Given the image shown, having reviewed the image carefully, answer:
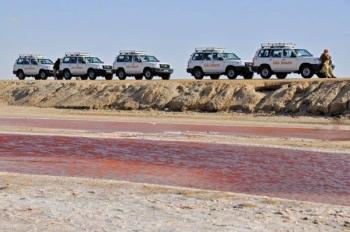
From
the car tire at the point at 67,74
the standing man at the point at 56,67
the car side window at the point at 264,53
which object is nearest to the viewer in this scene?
the car side window at the point at 264,53

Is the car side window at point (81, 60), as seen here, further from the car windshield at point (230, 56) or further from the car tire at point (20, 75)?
the car windshield at point (230, 56)

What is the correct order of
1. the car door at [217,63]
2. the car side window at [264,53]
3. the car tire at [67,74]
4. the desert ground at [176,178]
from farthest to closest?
the car tire at [67,74], the car door at [217,63], the car side window at [264,53], the desert ground at [176,178]

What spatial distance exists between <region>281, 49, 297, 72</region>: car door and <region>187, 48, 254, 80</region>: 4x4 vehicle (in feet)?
8.84

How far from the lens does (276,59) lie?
42.3 m

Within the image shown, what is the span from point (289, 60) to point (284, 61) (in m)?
0.27

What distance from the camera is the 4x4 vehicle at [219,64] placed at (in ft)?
147

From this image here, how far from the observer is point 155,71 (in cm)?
4922

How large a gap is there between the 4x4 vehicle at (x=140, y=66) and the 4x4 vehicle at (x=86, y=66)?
2634 millimetres

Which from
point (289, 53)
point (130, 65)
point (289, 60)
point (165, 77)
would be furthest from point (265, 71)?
point (130, 65)

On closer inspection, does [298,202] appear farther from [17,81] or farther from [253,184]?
[17,81]

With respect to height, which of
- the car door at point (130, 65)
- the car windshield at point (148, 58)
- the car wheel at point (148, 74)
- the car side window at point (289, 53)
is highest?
the car side window at point (289, 53)

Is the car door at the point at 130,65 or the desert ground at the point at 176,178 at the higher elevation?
the car door at the point at 130,65

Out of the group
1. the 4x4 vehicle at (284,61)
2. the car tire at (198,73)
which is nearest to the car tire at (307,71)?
the 4x4 vehicle at (284,61)

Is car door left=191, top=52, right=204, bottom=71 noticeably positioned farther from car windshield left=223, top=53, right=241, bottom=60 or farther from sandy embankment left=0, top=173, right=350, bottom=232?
sandy embankment left=0, top=173, right=350, bottom=232
